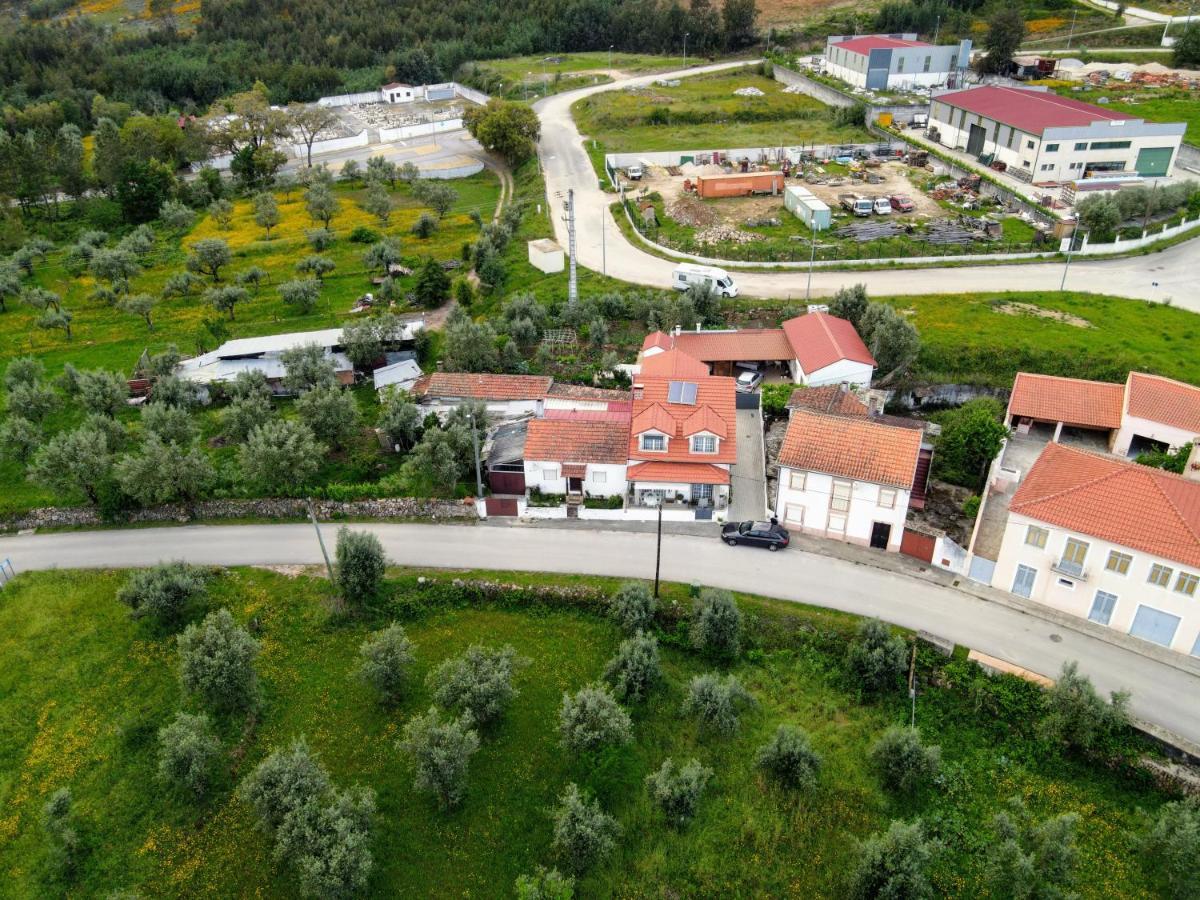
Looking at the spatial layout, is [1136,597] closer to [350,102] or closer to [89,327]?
[89,327]

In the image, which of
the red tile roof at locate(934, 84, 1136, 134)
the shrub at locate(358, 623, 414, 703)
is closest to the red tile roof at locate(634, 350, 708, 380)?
the shrub at locate(358, 623, 414, 703)

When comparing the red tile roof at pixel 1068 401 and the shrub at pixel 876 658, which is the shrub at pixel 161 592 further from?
the red tile roof at pixel 1068 401

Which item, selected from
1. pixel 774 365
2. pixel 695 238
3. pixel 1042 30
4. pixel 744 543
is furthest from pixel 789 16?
pixel 744 543

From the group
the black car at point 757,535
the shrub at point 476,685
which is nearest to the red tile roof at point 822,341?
the black car at point 757,535

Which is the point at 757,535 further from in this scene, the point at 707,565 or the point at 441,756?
the point at 441,756

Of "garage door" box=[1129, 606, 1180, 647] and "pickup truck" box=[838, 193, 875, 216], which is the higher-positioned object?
"pickup truck" box=[838, 193, 875, 216]

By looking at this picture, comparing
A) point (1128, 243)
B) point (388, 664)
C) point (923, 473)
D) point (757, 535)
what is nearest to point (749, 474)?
point (757, 535)

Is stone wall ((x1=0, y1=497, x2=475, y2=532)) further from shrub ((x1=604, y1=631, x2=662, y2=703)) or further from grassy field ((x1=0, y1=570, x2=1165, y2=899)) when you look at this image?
shrub ((x1=604, y1=631, x2=662, y2=703))
